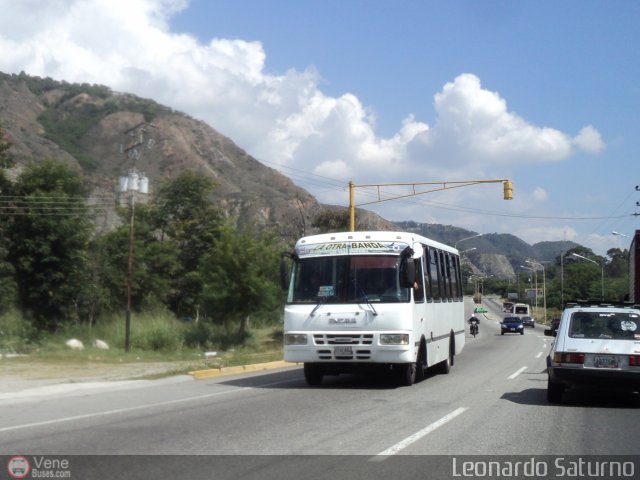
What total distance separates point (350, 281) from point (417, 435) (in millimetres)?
6274

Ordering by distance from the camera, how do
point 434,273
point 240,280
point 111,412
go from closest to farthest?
point 111,412 < point 434,273 < point 240,280

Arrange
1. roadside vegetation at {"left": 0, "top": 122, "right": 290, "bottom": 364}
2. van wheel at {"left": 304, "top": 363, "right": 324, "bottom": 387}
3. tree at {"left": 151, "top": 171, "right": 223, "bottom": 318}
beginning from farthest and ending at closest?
tree at {"left": 151, "top": 171, "right": 223, "bottom": 318}
roadside vegetation at {"left": 0, "top": 122, "right": 290, "bottom": 364}
van wheel at {"left": 304, "top": 363, "right": 324, "bottom": 387}

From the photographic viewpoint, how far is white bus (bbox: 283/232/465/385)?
15922 millimetres

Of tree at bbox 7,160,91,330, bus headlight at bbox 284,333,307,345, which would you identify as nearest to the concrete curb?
bus headlight at bbox 284,333,307,345

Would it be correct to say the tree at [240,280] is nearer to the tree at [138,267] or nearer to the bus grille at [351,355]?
the tree at [138,267]

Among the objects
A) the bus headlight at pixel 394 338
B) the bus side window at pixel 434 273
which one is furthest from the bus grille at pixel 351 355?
the bus side window at pixel 434 273

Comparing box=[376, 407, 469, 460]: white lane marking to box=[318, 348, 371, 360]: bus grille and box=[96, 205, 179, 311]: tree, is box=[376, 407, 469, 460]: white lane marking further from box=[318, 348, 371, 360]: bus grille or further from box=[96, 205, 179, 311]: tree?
box=[96, 205, 179, 311]: tree

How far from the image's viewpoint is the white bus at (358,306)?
627 inches

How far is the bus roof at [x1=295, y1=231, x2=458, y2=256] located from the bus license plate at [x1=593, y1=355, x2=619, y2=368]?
4.90 metres

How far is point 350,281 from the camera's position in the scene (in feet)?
54.2

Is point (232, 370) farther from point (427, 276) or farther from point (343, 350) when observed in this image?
point (427, 276)

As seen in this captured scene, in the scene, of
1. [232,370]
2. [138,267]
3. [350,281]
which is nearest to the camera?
[350,281]

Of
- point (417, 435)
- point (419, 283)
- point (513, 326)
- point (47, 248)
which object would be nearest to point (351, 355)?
point (419, 283)

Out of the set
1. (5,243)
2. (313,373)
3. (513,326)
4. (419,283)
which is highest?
(5,243)
